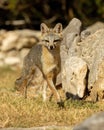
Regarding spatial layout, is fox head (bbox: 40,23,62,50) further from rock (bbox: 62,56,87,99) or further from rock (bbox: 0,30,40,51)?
rock (bbox: 0,30,40,51)

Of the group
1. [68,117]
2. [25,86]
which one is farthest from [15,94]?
[68,117]

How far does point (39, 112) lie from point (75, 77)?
272 cm

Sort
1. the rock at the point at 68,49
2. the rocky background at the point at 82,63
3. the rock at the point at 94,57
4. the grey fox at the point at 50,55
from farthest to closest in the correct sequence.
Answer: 1. the rock at the point at 68,49
2. the rocky background at the point at 82,63
3. the rock at the point at 94,57
4. the grey fox at the point at 50,55

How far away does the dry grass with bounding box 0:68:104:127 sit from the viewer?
33.1 feet

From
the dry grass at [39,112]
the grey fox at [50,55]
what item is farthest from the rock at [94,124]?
the grey fox at [50,55]

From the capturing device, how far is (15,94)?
44.6 feet

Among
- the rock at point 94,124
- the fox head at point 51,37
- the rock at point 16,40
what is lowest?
the rock at point 16,40

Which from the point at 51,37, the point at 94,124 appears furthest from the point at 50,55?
the point at 94,124

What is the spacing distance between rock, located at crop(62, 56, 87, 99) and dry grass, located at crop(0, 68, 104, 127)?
1.03 m

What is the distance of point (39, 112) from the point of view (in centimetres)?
1082

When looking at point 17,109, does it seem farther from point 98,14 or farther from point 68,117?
point 98,14

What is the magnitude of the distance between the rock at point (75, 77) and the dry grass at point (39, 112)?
1032 millimetres

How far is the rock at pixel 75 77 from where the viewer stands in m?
13.2

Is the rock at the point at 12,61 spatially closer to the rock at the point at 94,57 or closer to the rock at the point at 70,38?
the rock at the point at 70,38
